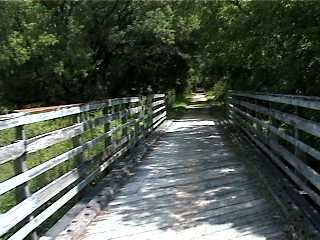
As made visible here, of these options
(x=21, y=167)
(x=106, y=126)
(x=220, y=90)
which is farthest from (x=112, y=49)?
(x=21, y=167)

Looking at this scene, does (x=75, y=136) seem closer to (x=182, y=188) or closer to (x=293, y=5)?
(x=182, y=188)

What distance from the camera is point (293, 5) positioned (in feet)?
28.8

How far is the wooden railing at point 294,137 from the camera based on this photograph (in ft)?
17.4

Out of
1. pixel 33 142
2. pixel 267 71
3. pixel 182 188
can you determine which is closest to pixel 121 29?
A: pixel 267 71

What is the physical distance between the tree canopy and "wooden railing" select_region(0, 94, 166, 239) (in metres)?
5.74

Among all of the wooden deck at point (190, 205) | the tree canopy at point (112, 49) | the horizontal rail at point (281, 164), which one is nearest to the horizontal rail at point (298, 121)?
the horizontal rail at point (281, 164)

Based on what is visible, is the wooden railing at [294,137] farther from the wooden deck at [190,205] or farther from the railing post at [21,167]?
the railing post at [21,167]

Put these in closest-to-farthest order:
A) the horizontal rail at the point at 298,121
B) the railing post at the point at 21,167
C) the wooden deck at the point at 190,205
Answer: the railing post at the point at 21,167 < the wooden deck at the point at 190,205 < the horizontal rail at the point at 298,121

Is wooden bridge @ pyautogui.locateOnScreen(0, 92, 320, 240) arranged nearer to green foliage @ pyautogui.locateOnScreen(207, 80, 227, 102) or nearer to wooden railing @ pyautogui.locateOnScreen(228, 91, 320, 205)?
wooden railing @ pyautogui.locateOnScreen(228, 91, 320, 205)

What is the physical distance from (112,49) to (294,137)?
22078 millimetres

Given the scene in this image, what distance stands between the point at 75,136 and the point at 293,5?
185 inches

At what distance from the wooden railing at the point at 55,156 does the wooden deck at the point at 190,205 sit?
0.47 meters

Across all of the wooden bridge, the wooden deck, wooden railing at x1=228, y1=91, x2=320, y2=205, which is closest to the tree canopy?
wooden railing at x1=228, y1=91, x2=320, y2=205

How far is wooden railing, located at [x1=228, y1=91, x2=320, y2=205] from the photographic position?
530 centimetres
